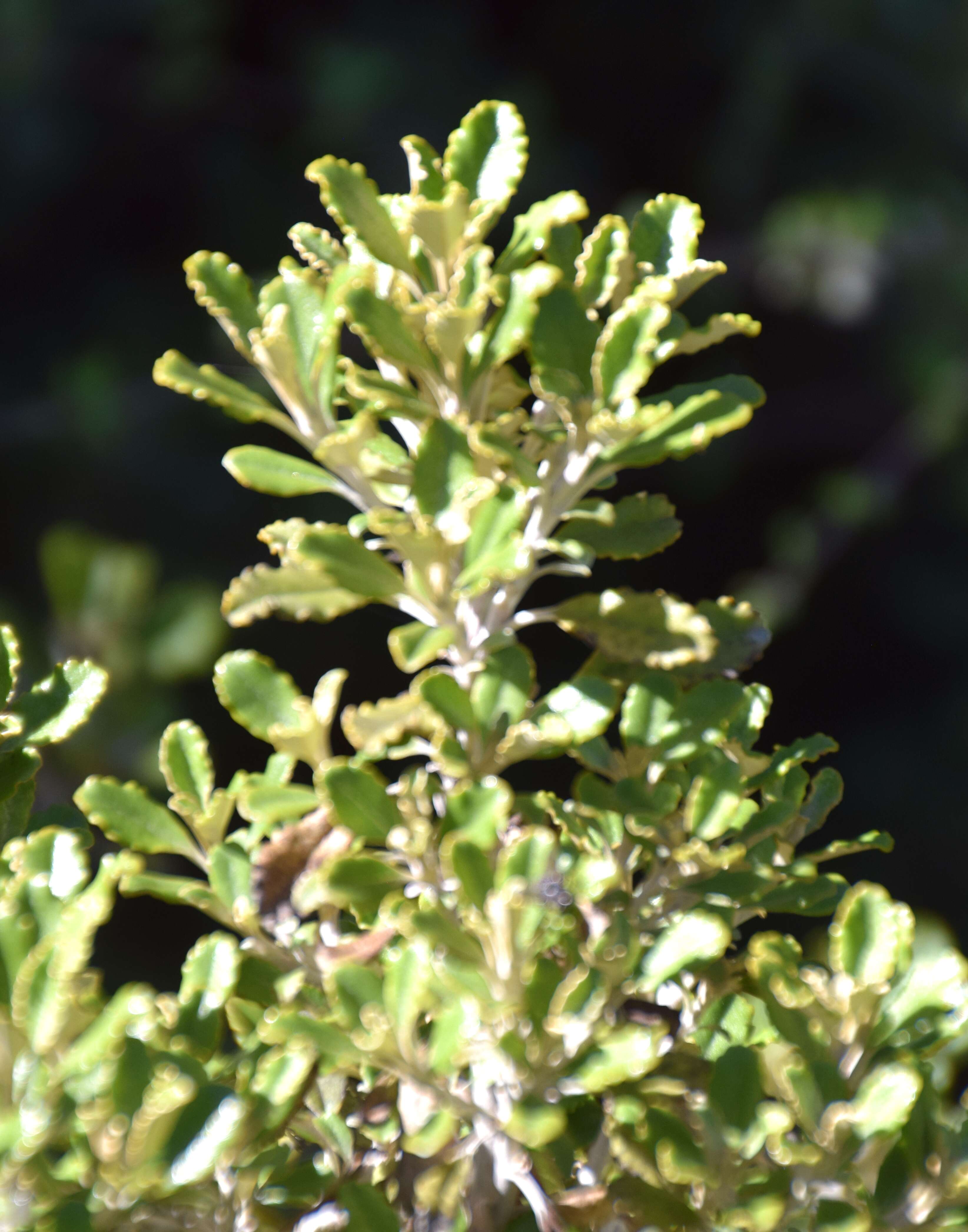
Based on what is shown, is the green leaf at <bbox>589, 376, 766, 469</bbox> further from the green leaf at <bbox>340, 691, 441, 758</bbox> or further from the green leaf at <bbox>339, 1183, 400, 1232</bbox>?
the green leaf at <bbox>339, 1183, 400, 1232</bbox>

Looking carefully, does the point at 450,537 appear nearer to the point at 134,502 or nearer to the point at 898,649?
the point at 134,502

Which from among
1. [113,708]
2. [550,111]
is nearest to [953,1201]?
[113,708]

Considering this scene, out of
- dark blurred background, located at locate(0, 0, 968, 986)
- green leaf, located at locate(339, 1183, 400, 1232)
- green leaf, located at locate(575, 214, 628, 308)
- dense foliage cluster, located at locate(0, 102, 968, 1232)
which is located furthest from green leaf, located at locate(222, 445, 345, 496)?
dark blurred background, located at locate(0, 0, 968, 986)

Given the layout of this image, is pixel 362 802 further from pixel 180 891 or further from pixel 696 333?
pixel 696 333

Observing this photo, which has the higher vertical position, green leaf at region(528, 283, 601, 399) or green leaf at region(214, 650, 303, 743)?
green leaf at region(528, 283, 601, 399)

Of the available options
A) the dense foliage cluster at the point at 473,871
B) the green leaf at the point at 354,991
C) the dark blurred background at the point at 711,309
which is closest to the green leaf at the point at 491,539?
the dense foliage cluster at the point at 473,871

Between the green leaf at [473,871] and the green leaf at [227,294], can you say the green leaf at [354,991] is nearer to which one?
the green leaf at [473,871]

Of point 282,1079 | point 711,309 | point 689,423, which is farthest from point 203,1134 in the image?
point 711,309
